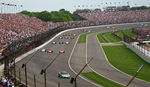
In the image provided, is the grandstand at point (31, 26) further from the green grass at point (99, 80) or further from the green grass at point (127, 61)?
the green grass at point (127, 61)

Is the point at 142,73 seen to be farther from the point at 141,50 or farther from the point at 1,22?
the point at 1,22

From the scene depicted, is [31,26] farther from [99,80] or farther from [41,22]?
[99,80]

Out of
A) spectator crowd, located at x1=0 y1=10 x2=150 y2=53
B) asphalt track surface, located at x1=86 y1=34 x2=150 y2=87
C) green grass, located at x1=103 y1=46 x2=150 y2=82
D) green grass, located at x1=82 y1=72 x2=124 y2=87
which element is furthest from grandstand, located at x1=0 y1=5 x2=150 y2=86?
green grass, located at x1=103 y1=46 x2=150 y2=82

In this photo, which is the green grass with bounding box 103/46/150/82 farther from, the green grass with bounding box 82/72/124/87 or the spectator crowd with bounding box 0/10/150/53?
the spectator crowd with bounding box 0/10/150/53

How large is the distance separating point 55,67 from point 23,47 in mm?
12567

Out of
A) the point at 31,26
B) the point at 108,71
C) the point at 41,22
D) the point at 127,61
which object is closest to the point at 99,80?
the point at 108,71

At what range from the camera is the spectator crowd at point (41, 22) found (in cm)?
5967

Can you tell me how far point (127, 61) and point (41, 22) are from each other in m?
51.3

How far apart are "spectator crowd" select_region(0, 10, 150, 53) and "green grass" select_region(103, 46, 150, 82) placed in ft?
68.1

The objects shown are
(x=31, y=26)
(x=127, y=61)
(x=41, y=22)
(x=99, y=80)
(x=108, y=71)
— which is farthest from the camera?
(x=41, y=22)

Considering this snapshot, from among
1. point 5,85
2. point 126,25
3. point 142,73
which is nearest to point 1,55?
point 5,85

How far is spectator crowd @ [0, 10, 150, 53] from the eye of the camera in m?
59.7

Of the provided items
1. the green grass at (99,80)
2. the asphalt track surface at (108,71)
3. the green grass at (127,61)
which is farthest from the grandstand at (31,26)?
the green grass at (127,61)

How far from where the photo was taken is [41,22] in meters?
89.4
